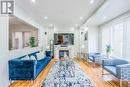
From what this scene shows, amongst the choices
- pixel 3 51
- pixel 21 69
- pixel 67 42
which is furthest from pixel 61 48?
pixel 3 51

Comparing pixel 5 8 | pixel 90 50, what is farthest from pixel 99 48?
pixel 5 8

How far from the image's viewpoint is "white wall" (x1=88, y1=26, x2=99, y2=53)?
10.9 meters

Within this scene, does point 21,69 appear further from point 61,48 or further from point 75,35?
point 75,35

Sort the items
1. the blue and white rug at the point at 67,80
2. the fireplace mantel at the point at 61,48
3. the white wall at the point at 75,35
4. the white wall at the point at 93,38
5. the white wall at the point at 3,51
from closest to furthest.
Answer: the white wall at the point at 3,51 < the blue and white rug at the point at 67,80 < the white wall at the point at 93,38 < the fireplace mantel at the point at 61,48 < the white wall at the point at 75,35

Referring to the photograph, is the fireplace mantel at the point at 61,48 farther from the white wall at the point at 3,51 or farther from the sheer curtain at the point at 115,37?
the white wall at the point at 3,51

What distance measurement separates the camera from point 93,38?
1093 cm

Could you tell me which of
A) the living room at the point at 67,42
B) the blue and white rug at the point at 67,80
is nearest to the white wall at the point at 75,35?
the living room at the point at 67,42

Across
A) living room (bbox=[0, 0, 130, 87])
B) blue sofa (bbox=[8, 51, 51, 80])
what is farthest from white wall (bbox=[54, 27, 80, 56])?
blue sofa (bbox=[8, 51, 51, 80])

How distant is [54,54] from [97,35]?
4.13 meters

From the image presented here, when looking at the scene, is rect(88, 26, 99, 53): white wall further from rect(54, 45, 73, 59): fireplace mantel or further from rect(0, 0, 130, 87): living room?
rect(54, 45, 73, 59): fireplace mantel

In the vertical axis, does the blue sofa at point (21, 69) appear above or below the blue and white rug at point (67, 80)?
above

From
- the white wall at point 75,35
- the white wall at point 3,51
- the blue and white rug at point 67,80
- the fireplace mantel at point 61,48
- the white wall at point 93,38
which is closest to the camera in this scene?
the white wall at point 3,51

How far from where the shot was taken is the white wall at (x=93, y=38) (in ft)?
35.7

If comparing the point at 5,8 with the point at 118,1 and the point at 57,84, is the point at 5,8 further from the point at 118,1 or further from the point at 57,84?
the point at 118,1
